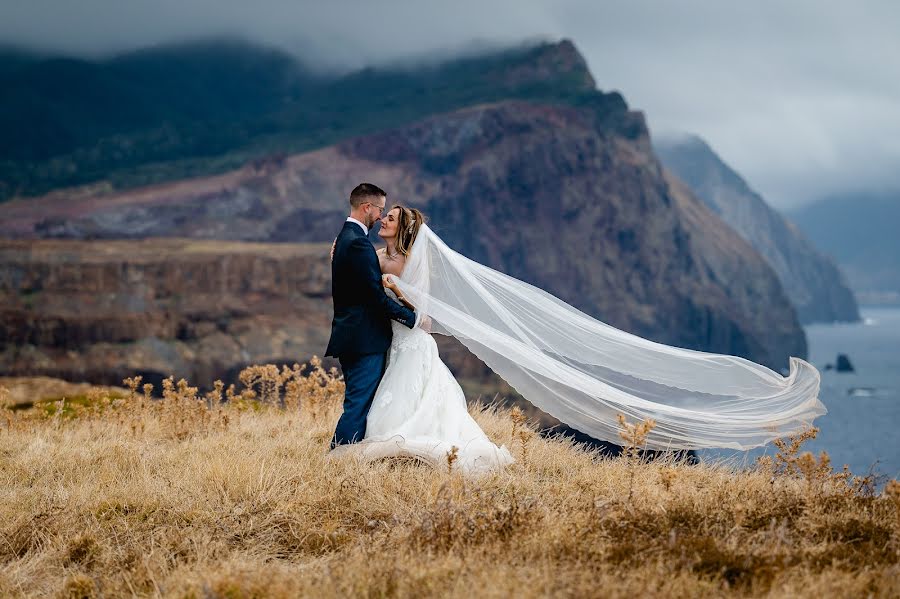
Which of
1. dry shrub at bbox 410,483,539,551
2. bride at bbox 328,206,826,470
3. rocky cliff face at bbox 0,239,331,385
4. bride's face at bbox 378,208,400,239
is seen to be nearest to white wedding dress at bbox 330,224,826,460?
bride at bbox 328,206,826,470

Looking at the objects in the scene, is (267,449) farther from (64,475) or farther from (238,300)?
(238,300)

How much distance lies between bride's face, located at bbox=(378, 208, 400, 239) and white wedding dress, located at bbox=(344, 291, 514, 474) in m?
0.95

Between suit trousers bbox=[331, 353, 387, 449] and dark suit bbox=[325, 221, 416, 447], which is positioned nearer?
dark suit bbox=[325, 221, 416, 447]

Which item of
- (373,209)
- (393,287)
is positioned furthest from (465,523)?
(373,209)

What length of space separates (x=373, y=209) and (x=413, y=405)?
1962 millimetres

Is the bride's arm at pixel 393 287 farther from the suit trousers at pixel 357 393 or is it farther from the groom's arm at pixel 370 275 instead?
the suit trousers at pixel 357 393

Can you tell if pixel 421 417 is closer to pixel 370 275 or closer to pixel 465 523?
pixel 370 275

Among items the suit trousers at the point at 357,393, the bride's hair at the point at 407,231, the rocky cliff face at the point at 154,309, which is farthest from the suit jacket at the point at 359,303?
the rocky cliff face at the point at 154,309

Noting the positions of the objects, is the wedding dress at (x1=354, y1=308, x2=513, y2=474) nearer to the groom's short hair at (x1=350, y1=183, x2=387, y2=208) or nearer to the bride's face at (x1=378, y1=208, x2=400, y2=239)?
the bride's face at (x1=378, y1=208, x2=400, y2=239)

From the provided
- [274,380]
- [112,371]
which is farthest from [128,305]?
[274,380]

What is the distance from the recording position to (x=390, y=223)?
878 cm

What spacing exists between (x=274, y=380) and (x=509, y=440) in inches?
149

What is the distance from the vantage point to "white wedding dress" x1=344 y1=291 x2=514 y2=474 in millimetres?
8086

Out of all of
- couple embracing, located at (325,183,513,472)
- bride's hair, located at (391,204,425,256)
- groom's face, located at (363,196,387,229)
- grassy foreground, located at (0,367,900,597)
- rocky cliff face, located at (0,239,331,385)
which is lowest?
rocky cliff face, located at (0,239,331,385)
